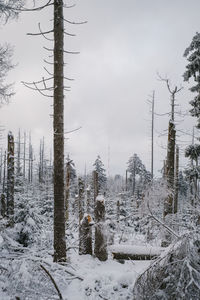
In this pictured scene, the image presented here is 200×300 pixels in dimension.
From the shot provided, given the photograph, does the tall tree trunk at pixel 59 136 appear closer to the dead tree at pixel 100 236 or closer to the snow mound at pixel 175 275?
the dead tree at pixel 100 236

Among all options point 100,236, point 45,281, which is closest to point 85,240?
point 100,236

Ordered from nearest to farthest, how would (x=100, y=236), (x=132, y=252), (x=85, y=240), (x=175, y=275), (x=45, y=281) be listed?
(x=175, y=275)
(x=45, y=281)
(x=132, y=252)
(x=100, y=236)
(x=85, y=240)

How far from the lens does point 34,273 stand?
3.11 metres

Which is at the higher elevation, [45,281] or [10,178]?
[10,178]

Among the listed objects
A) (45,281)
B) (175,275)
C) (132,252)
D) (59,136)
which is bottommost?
(132,252)

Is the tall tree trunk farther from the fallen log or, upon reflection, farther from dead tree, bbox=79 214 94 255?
the fallen log

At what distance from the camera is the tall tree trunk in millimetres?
5527

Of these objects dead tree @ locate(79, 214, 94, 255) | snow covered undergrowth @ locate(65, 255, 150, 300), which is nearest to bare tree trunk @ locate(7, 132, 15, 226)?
dead tree @ locate(79, 214, 94, 255)

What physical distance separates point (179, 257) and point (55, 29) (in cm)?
610

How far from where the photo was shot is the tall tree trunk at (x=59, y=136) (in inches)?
218

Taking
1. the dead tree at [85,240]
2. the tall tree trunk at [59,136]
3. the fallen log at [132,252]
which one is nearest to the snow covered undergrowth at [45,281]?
the tall tree trunk at [59,136]

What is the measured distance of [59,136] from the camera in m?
5.70

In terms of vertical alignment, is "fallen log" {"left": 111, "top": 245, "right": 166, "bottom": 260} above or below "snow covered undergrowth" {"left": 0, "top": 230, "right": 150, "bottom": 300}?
below

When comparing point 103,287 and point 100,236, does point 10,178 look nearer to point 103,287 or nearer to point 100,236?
point 100,236
